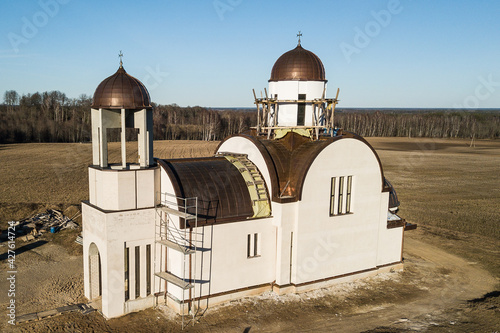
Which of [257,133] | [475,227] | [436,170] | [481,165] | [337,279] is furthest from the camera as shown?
[481,165]

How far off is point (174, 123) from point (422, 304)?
89513 mm

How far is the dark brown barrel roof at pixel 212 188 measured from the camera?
1803cm

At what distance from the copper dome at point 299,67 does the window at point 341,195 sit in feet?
21.2

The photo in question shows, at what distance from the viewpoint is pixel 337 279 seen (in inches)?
829

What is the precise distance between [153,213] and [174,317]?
4.63m

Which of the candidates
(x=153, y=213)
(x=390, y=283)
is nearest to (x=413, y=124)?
(x=390, y=283)

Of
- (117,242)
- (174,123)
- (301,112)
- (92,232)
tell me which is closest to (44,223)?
(92,232)

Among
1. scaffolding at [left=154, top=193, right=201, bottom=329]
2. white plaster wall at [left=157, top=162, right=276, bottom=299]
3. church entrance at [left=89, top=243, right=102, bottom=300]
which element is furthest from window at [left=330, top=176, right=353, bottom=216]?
church entrance at [left=89, top=243, right=102, bottom=300]

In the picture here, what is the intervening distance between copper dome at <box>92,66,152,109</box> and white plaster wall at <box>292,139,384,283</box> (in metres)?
8.80

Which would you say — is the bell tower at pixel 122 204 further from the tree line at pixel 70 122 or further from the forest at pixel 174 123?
the forest at pixel 174 123

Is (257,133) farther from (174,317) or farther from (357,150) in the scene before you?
(174,317)

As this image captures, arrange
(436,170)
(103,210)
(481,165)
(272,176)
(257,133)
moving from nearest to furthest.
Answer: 1. (103,210)
2. (272,176)
3. (257,133)
4. (436,170)
5. (481,165)

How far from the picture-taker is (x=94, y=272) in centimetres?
1908

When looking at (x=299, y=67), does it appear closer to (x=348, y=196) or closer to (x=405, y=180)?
(x=348, y=196)
